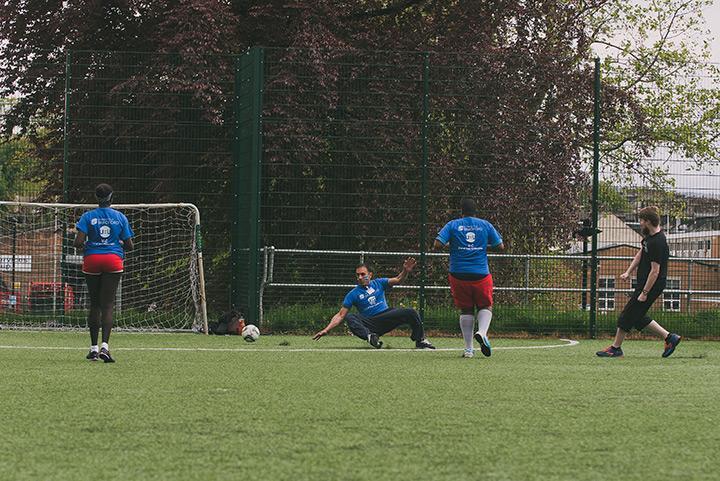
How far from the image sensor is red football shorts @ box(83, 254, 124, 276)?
11.7 metres

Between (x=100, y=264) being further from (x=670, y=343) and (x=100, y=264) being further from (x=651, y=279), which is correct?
(x=670, y=343)

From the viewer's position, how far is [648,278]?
43.1ft

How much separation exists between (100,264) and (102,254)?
0.32ft

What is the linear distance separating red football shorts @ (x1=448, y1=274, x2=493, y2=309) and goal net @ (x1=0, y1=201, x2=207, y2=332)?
5524mm

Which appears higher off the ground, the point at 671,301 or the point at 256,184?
the point at 256,184

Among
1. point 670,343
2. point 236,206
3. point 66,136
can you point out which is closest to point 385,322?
point 670,343

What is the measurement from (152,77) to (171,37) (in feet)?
5.63

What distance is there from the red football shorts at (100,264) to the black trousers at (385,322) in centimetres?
361

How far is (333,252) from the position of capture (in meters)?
18.0

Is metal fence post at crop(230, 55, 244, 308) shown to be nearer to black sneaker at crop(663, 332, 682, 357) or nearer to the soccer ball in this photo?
the soccer ball

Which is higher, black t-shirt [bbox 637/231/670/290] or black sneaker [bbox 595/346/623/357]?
black t-shirt [bbox 637/231/670/290]

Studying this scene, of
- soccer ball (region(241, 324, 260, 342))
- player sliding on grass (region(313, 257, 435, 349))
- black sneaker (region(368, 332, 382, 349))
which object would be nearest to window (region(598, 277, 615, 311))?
player sliding on grass (region(313, 257, 435, 349))

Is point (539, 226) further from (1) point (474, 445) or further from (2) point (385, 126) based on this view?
(1) point (474, 445)

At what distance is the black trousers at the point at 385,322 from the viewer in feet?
48.0
